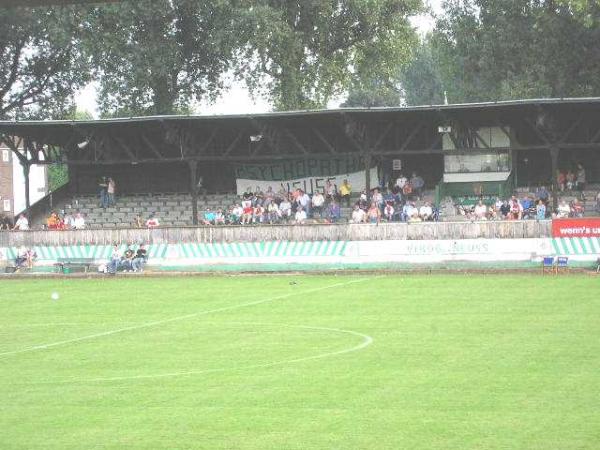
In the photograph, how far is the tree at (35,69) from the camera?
66.0 metres

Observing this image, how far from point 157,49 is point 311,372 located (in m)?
47.5

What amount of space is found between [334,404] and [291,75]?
166ft

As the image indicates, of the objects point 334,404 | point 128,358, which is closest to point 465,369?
point 334,404

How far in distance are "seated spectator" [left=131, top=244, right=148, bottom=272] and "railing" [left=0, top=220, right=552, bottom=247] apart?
66 centimetres

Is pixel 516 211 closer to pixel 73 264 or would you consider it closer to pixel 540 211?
pixel 540 211

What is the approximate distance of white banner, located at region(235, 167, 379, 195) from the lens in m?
49.3

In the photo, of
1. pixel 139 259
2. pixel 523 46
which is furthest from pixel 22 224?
pixel 523 46

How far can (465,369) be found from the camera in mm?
15477

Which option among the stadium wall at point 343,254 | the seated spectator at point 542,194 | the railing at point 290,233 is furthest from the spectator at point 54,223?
the seated spectator at point 542,194

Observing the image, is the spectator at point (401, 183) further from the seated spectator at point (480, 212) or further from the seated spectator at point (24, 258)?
the seated spectator at point (24, 258)

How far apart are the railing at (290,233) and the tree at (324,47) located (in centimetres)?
2052

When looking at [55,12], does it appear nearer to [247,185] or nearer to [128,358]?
[247,185]

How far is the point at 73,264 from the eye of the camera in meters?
42.4

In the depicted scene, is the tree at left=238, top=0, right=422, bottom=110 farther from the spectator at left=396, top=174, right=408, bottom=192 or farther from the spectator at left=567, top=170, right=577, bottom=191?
the spectator at left=567, top=170, right=577, bottom=191
